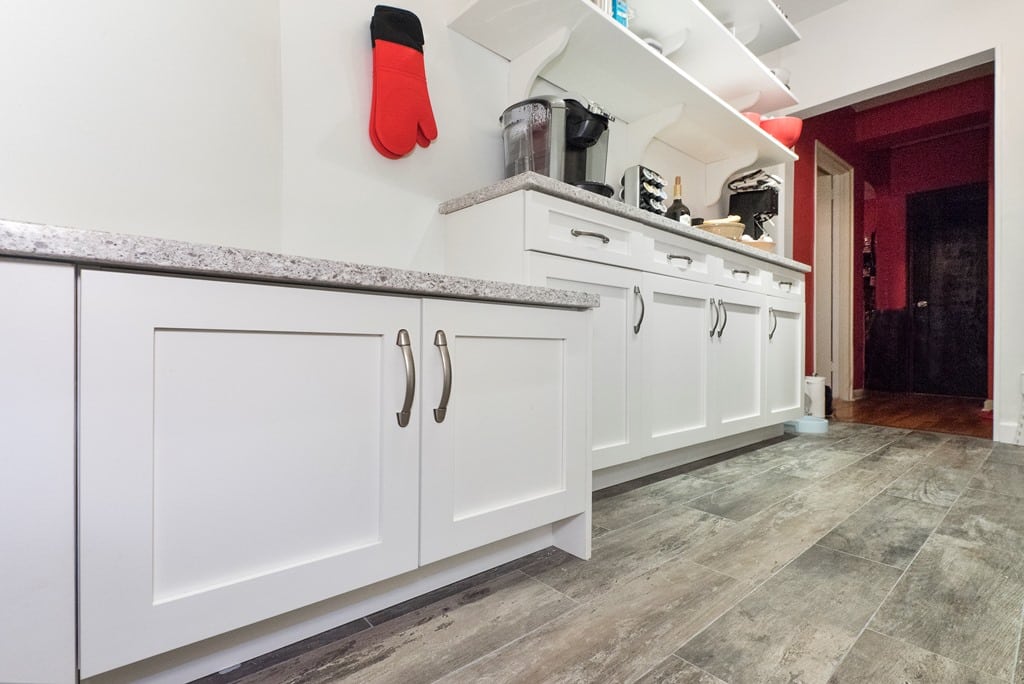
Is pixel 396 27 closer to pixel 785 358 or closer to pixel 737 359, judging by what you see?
pixel 737 359

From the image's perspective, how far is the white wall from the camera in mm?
942

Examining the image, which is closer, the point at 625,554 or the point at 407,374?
the point at 407,374

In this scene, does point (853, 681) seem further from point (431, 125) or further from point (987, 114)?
point (987, 114)

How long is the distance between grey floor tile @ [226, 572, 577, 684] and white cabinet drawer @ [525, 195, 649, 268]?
0.89m

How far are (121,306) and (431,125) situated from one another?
1.11m

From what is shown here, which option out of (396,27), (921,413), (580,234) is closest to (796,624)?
(580,234)

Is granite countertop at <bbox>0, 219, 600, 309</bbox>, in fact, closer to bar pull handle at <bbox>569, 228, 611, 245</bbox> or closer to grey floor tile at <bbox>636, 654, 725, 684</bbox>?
bar pull handle at <bbox>569, 228, 611, 245</bbox>

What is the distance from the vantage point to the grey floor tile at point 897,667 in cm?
75

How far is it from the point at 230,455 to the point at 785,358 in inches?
105

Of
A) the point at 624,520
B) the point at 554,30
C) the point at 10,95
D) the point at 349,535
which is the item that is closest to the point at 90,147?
the point at 10,95

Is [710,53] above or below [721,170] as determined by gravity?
above

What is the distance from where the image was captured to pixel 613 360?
1.62m

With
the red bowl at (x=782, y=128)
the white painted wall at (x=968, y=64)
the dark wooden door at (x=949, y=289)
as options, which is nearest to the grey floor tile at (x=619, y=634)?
the red bowl at (x=782, y=128)

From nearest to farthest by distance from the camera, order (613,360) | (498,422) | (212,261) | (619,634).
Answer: (212,261) < (619,634) < (498,422) < (613,360)
